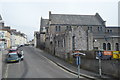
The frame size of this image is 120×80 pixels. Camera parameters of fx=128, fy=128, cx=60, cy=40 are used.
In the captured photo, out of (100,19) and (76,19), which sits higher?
(100,19)

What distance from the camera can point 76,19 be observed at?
163 ft

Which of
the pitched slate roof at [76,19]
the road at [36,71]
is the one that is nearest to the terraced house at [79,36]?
the pitched slate roof at [76,19]

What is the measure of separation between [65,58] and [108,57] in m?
12.3

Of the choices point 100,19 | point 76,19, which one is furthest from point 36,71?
point 100,19

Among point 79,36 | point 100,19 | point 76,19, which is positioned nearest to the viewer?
point 79,36

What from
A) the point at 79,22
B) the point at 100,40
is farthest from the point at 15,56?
the point at 79,22

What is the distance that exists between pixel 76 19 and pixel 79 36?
2247 cm

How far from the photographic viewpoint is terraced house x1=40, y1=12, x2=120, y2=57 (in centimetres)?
2798

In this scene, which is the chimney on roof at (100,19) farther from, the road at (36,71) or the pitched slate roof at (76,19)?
the road at (36,71)

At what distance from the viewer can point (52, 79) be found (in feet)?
44.9

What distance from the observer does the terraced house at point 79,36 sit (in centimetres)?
2798

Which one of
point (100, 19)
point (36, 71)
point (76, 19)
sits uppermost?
point (100, 19)

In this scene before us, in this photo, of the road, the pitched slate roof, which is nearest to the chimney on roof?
the pitched slate roof

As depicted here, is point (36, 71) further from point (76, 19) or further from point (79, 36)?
point (76, 19)
